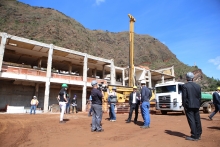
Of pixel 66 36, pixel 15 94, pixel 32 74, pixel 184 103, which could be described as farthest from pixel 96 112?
pixel 66 36

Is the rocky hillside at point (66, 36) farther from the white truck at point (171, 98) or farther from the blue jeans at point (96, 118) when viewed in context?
the blue jeans at point (96, 118)

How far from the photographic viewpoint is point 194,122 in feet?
14.9

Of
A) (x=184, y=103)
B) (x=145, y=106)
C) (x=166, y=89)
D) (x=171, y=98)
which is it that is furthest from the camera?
(x=166, y=89)

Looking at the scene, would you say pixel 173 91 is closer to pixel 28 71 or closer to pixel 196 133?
pixel 196 133

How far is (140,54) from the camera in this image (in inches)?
3246

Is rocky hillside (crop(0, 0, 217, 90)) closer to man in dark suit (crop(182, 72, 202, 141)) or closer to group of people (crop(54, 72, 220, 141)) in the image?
group of people (crop(54, 72, 220, 141))

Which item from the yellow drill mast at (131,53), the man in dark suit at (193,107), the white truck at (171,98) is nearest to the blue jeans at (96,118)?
the man in dark suit at (193,107)

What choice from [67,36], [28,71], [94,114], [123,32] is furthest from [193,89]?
[123,32]

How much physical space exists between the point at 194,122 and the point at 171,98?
933 cm

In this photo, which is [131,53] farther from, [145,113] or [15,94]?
[15,94]

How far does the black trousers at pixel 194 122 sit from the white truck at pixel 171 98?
352 inches

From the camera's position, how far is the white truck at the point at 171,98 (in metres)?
13.1

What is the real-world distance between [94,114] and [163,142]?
103 inches

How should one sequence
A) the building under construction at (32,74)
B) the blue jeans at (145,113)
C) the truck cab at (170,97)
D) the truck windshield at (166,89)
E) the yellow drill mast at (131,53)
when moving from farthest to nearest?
1. the yellow drill mast at (131,53)
2. the building under construction at (32,74)
3. the truck windshield at (166,89)
4. the truck cab at (170,97)
5. the blue jeans at (145,113)
